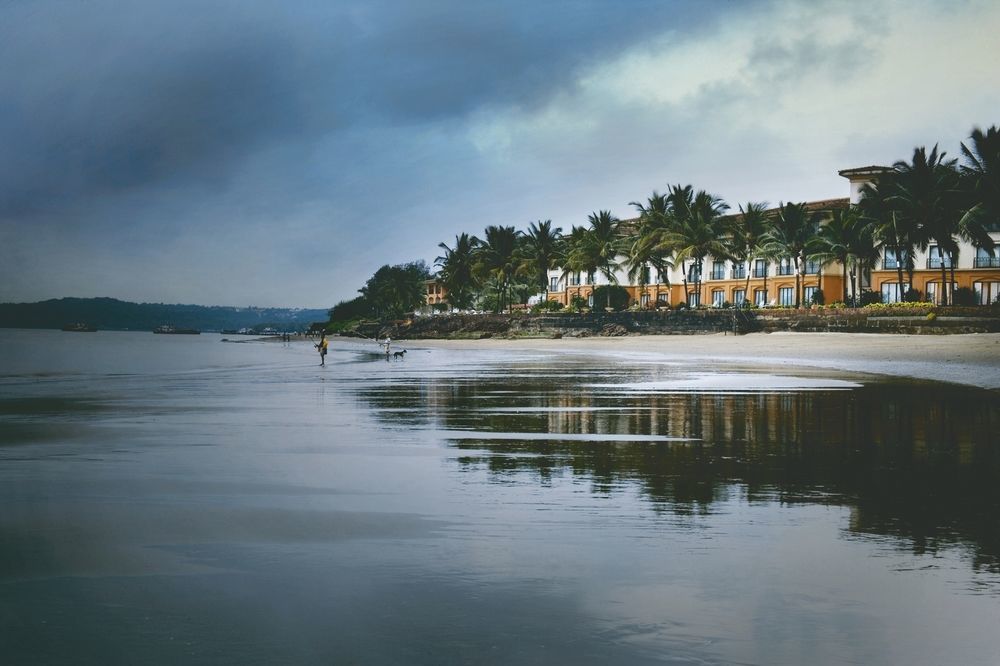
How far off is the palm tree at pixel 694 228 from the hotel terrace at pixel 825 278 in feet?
10.9

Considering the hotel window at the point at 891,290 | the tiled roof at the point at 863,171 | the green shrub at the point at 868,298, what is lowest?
the green shrub at the point at 868,298

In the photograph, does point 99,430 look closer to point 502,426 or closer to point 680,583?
point 502,426

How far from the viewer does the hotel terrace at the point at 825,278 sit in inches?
2963

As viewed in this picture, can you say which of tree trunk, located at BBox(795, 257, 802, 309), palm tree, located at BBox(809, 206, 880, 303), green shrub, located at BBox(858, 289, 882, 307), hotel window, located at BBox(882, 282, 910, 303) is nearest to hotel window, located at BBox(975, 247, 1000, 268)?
hotel window, located at BBox(882, 282, 910, 303)

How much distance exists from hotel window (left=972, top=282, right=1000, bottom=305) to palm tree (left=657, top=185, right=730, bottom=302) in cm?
2223

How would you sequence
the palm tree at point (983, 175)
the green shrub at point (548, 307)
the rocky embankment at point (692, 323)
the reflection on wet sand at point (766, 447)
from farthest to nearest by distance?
the green shrub at point (548, 307) < the rocky embankment at point (692, 323) < the palm tree at point (983, 175) < the reflection on wet sand at point (766, 447)

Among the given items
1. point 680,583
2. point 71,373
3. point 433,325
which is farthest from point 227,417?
point 433,325

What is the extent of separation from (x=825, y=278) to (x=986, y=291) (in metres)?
14.6

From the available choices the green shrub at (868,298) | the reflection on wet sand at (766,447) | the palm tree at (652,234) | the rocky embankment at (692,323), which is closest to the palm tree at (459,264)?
the rocky embankment at (692,323)

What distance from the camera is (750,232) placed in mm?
83625

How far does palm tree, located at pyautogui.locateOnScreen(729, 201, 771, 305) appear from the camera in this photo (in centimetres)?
8306

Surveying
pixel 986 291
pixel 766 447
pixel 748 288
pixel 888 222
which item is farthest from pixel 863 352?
pixel 748 288

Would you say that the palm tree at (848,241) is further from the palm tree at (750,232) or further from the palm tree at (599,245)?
the palm tree at (599,245)

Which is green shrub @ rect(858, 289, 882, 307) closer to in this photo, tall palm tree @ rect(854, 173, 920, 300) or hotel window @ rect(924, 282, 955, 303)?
tall palm tree @ rect(854, 173, 920, 300)
